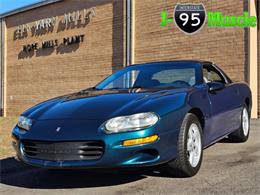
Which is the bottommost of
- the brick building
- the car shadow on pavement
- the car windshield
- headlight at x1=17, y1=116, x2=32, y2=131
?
the car shadow on pavement

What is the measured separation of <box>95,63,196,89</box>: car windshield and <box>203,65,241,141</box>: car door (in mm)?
285

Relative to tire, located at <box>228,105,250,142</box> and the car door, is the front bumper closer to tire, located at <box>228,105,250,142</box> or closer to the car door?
the car door

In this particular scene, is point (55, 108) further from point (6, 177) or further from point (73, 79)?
point (73, 79)

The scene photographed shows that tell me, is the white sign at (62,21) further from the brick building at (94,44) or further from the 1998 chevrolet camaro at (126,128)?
the 1998 chevrolet camaro at (126,128)

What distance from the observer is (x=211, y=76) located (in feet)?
19.4

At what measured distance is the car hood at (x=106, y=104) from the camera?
4.06 meters

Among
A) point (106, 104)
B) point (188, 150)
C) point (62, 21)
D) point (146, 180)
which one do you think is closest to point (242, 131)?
point (188, 150)

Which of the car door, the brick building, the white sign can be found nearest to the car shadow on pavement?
the car door

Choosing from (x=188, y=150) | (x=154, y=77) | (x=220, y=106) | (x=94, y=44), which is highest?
(x=94, y=44)

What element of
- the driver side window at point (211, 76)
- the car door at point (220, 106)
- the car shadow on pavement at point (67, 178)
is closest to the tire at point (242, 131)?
the car door at point (220, 106)

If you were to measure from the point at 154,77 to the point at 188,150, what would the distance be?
5.15ft

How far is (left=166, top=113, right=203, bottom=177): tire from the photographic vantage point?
4.13 metres

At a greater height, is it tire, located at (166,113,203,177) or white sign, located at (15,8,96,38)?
white sign, located at (15,8,96,38)

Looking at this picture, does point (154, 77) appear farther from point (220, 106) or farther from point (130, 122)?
point (130, 122)
